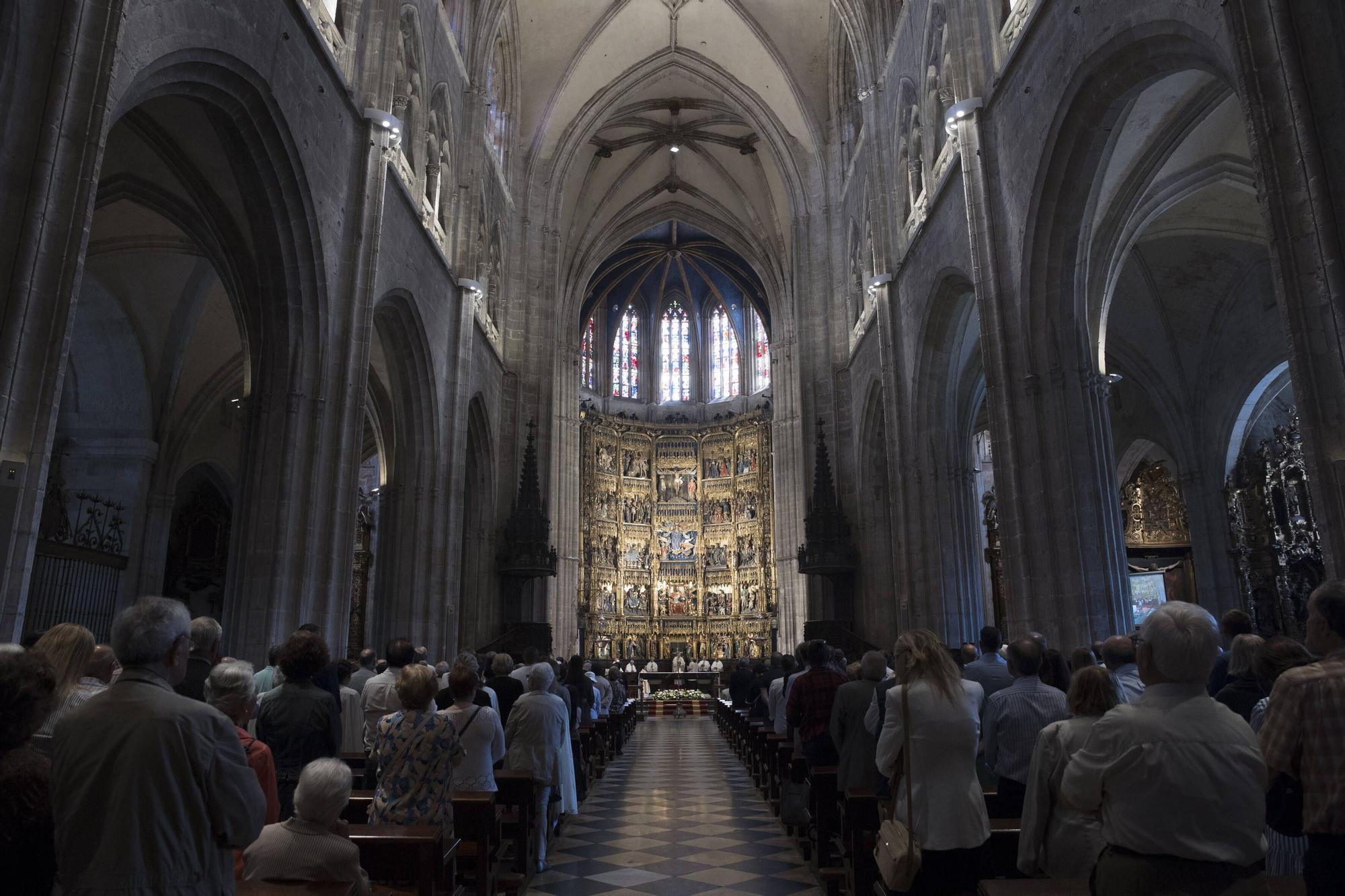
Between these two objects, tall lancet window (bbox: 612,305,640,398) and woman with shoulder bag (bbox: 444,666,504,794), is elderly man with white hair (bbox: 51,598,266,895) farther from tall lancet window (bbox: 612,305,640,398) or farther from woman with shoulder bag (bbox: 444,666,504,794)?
tall lancet window (bbox: 612,305,640,398)

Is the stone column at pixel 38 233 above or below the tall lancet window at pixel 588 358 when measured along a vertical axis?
below

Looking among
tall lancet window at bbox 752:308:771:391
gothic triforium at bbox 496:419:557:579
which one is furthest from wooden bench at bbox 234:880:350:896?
tall lancet window at bbox 752:308:771:391

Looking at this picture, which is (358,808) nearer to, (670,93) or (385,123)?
(385,123)

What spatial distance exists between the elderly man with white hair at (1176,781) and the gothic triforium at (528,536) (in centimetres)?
2067

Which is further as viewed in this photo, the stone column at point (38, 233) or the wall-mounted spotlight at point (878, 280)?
the wall-mounted spotlight at point (878, 280)

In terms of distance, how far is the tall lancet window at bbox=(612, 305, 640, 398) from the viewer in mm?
41062

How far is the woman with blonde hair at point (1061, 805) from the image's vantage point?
3.20 meters

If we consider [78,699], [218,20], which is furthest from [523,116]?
[78,699]

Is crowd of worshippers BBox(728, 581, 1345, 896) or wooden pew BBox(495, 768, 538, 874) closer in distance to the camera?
crowd of worshippers BBox(728, 581, 1345, 896)

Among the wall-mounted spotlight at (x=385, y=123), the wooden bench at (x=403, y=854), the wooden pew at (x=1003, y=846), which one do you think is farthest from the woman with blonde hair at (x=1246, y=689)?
the wall-mounted spotlight at (x=385, y=123)

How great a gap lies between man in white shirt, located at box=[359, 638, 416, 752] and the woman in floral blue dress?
185 cm

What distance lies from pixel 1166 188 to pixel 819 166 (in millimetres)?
12969

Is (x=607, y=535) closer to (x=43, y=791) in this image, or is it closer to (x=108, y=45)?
(x=108, y=45)

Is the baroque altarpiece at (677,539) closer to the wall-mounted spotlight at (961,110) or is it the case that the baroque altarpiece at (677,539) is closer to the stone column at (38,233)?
the wall-mounted spotlight at (961,110)
